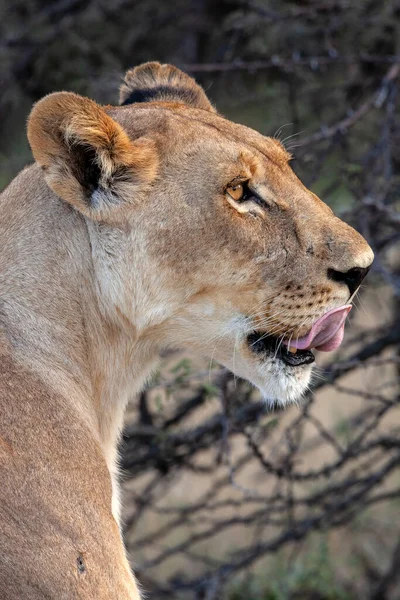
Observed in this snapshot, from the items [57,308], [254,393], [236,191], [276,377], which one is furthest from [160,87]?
[254,393]

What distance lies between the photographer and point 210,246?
8.06ft

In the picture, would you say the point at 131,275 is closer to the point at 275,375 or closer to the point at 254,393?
the point at 275,375

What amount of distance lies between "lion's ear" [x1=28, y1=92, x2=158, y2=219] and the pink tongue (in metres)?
0.58

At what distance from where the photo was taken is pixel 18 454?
2.20 m

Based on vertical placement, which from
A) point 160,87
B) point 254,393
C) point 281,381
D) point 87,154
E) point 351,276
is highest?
point 87,154

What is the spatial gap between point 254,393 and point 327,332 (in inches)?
91.0

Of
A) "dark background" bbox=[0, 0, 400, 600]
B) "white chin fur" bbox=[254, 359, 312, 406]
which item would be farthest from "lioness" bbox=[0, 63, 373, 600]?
"dark background" bbox=[0, 0, 400, 600]

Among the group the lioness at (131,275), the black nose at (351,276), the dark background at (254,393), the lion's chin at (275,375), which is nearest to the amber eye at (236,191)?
the lioness at (131,275)

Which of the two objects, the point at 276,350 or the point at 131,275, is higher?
the point at 131,275

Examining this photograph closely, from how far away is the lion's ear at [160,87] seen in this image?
295 centimetres

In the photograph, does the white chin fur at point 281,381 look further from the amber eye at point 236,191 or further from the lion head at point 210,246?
the amber eye at point 236,191

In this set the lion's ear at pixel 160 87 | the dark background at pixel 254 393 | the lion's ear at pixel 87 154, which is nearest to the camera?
the lion's ear at pixel 87 154

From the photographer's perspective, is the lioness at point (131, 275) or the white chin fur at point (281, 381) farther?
the white chin fur at point (281, 381)

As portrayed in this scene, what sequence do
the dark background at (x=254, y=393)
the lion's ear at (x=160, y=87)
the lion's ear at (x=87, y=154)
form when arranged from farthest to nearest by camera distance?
the dark background at (x=254, y=393)
the lion's ear at (x=160, y=87)
the lion's ear at (x=87, y=154)
